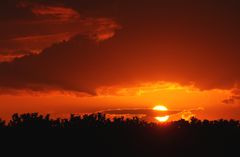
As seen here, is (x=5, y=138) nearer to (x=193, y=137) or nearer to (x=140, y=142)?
(x=140, y=142)

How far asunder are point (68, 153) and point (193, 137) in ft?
39.9

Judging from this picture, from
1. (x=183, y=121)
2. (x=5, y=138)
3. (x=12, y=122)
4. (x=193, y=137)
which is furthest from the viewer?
(x=183, y=121)

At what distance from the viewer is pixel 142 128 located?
5438 cm

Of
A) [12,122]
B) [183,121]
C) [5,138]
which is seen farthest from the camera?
[183,121]

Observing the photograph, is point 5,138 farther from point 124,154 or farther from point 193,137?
point 193,137

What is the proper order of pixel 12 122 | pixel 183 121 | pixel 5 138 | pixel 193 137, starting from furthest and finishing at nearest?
1. pixel 183 121
2. pixel 193 137
3. pixel 12 122
4. pixel 5 138

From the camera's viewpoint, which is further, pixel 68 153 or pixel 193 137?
pixel 193 137

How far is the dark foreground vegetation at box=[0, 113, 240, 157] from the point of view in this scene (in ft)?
158

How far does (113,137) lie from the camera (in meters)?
51.2

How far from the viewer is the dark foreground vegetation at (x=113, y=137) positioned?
48062mm

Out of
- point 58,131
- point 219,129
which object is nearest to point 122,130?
point 58,131

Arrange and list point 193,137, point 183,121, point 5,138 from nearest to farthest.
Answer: point 5,138 → point 193,137 → point 183,121

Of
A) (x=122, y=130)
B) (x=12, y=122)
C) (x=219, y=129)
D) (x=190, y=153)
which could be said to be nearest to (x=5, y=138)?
(x=12, y=122)

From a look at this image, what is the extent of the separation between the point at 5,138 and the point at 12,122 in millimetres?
3260
